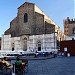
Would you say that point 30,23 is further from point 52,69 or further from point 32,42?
point 52,69

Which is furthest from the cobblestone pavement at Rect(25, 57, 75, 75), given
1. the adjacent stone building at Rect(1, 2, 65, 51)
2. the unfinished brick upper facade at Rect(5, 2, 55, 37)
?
the unfinished brick upper facade at Rect(5, 2, 55, 37)

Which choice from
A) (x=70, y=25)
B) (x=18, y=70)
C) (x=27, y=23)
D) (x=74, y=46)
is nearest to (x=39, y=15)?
Result: (x=27, y=23)

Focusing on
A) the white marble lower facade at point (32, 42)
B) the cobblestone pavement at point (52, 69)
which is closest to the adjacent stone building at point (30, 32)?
the white marble lower facade at point (32, 42)

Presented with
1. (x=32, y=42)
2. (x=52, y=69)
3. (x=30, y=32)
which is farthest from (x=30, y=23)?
(x=52, y=69)

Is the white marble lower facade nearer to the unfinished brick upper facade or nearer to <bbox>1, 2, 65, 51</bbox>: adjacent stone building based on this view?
<bbox>1, 2, 65, 51</bbox>: adjacent stone building

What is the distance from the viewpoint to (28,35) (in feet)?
182

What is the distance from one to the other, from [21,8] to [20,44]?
392 inches

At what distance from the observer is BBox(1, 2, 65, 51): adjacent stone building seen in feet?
174

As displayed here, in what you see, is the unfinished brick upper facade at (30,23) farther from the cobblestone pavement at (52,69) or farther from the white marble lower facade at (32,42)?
the cobblestone pavement at (52,69)

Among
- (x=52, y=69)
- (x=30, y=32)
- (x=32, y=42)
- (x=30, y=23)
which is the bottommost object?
(x=52, y=69)

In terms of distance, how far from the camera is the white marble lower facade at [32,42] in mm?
52281

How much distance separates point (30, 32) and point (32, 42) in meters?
3.03

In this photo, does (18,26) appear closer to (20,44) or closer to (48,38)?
(20,44)

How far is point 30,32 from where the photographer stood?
184ft
